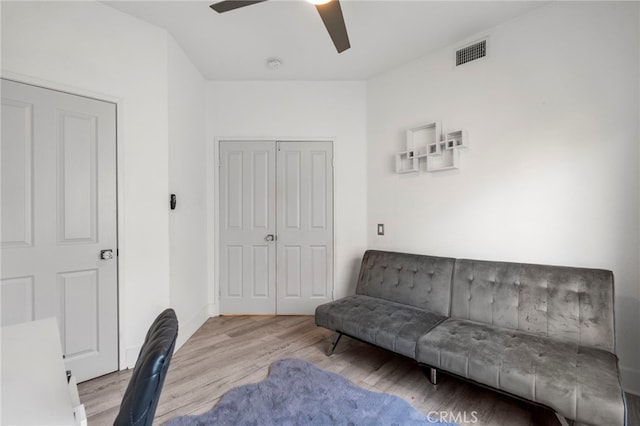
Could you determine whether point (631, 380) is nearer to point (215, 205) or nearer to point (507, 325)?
point (507, 325)

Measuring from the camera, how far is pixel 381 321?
223 centimetres

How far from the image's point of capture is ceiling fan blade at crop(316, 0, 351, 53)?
1612 millimetres

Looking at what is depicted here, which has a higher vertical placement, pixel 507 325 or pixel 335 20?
pixel 335 20

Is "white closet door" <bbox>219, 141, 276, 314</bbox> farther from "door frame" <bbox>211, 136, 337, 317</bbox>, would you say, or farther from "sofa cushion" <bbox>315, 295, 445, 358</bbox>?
"sofa cushion" <bbox>315, 295, 445, 358</bbox>

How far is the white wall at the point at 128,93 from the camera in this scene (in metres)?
1.97

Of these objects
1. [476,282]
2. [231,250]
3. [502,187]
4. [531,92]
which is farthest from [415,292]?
[231,250]

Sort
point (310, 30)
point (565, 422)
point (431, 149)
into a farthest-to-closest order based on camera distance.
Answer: point (431, 149) < point (310, 30) < point (565, 422)

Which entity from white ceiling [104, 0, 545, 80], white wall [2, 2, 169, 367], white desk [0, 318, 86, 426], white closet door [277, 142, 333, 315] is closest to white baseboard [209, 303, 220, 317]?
white closet door [277, 142, 333, 315]

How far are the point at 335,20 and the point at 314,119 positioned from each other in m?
1.73

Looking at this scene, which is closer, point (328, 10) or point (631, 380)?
point (328, 10)

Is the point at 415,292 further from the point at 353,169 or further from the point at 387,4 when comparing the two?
the point at 387,4

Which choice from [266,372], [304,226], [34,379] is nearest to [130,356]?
[266,372]

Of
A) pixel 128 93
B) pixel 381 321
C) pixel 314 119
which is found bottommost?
pixel 381 321

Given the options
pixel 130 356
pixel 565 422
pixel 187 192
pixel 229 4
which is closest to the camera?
pixel 565 422
